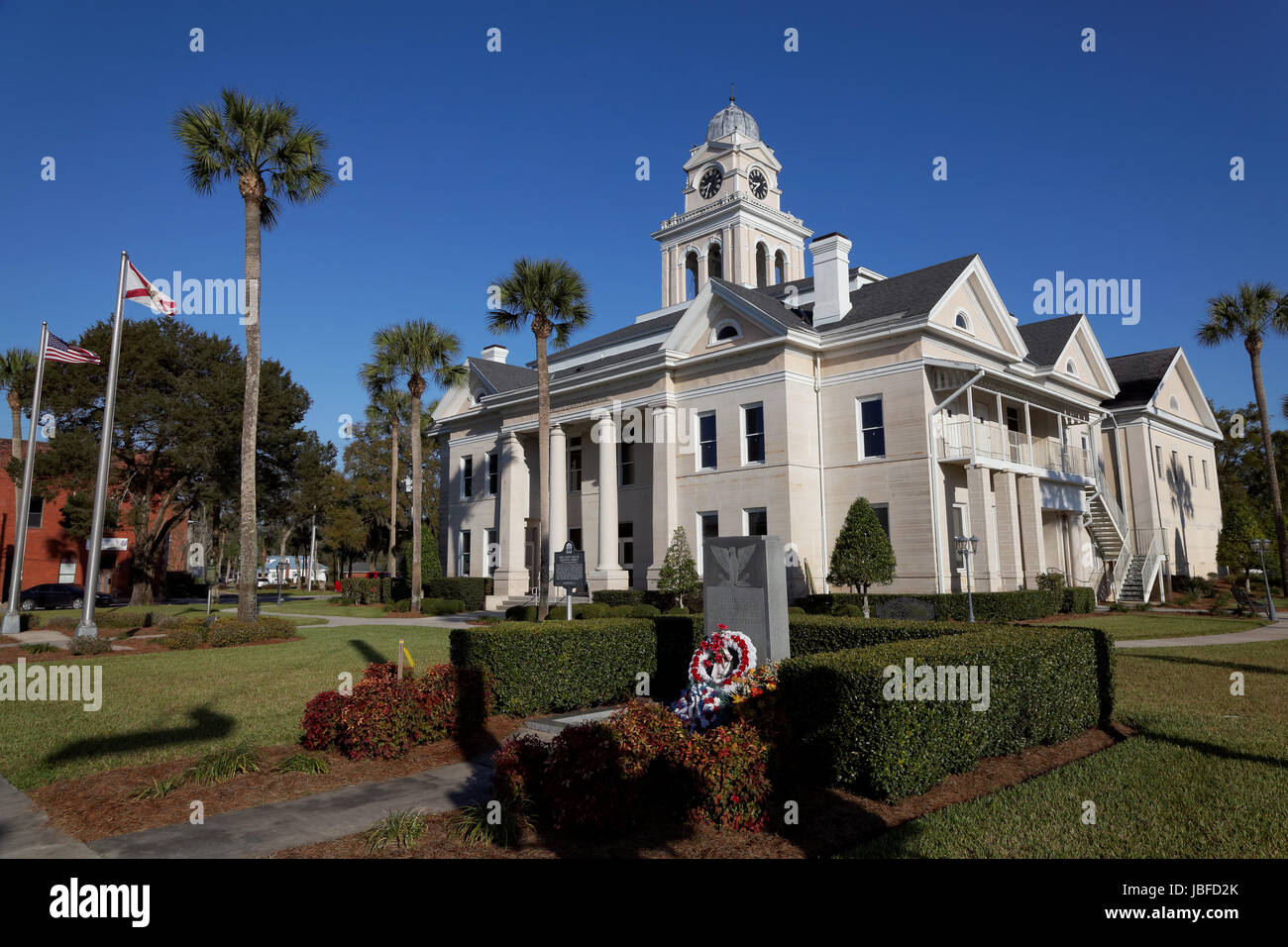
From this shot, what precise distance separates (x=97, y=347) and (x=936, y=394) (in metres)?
39.8

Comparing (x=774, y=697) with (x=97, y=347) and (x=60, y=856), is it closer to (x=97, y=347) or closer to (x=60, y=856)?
(x=60, y=856)

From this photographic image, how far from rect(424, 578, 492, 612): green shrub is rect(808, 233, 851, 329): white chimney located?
759 inches

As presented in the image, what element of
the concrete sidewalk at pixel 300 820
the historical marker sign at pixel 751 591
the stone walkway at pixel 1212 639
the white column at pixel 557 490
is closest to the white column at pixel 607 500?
the white column at pixel 557 490

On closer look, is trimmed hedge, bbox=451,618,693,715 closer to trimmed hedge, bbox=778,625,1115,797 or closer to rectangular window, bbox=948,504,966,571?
trimmed hedge, bbox=778,625,1115,797

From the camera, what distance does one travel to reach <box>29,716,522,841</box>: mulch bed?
6965mm

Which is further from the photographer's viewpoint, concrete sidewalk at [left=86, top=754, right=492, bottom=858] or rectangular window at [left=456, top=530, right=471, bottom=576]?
rectangular window at [left=456, top=530, right=471, bottom=576]

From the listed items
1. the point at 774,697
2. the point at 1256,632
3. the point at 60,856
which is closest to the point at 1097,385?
the point at 1256,632

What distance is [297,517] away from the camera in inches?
2837

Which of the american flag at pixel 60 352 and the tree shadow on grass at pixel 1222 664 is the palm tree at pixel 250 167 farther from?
the tree shadow on grass at pixel 1222 664

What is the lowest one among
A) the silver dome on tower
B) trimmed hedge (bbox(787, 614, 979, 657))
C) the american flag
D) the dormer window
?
trimmed hedge (bbox(787, 614, 979, 657))

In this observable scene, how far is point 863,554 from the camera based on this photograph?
78.8 feet

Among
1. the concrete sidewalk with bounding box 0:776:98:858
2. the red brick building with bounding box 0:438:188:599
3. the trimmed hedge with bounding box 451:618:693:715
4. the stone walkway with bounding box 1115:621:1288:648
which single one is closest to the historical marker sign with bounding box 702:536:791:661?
the trimmed hedge with bounding box 451:618:693:715

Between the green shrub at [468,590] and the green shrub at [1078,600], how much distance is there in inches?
941

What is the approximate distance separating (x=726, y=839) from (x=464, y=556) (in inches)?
1400
